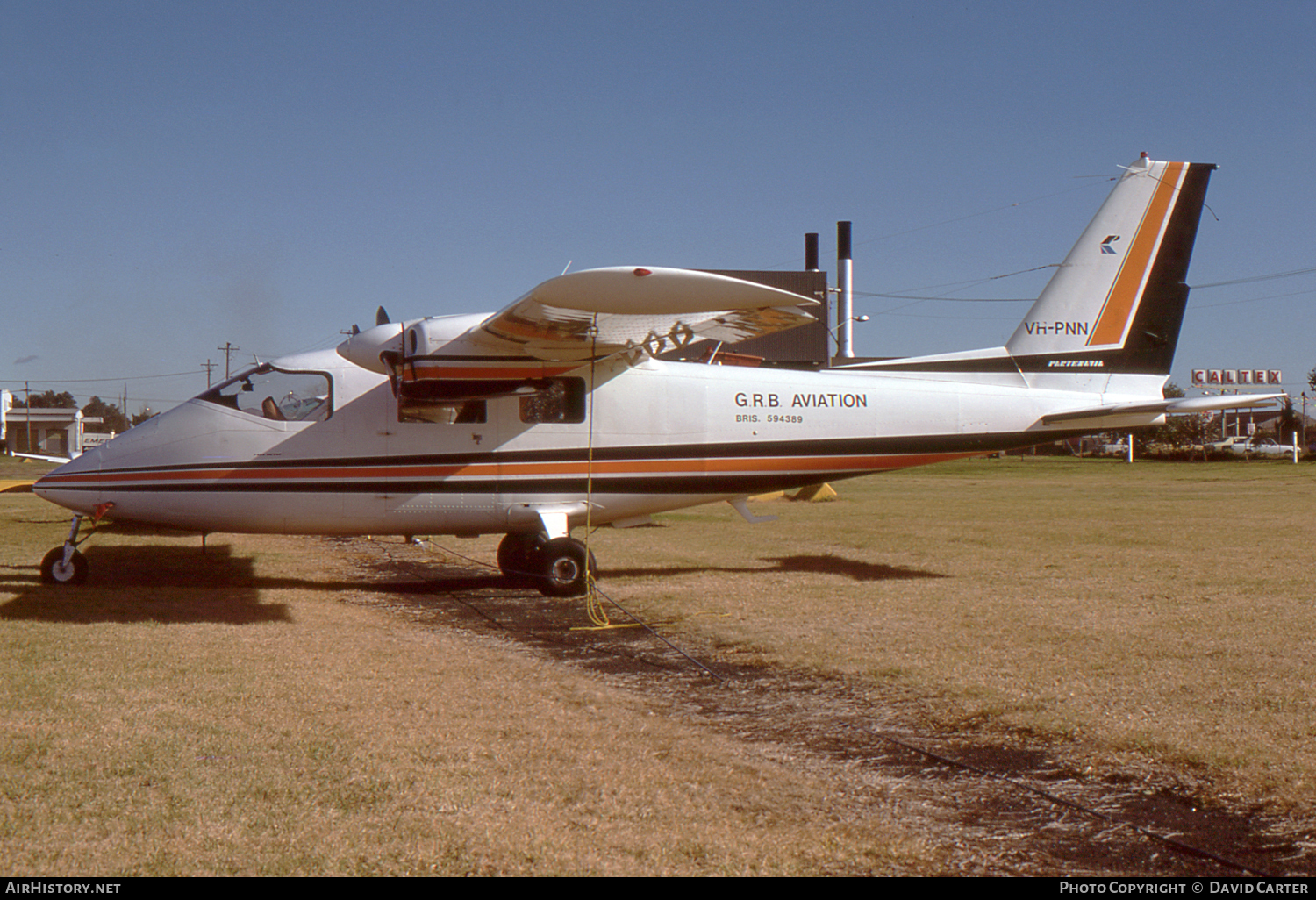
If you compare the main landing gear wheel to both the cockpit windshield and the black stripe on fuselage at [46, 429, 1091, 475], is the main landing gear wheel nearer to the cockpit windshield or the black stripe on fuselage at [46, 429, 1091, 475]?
the black stripe on fuselage at [46, 429, 1091, 475]

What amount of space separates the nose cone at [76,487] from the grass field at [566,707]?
102cm

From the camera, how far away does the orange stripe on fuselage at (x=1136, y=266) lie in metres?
13.1

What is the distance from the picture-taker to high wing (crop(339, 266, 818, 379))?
29.5 ft

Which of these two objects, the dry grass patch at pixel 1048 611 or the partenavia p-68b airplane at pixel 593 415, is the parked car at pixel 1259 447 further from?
the partenavia p-68b airplane at pixel 593 415

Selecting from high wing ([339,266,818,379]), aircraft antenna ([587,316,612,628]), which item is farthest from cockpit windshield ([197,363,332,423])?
aircraft antenna ([587,316,612,628])

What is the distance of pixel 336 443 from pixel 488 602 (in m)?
2.54

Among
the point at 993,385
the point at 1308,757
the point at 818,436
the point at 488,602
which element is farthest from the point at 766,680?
the point at 993,385

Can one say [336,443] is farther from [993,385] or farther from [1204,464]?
[1204,464]

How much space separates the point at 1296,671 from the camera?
7.16 meters

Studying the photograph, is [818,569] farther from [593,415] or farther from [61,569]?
[61,569]

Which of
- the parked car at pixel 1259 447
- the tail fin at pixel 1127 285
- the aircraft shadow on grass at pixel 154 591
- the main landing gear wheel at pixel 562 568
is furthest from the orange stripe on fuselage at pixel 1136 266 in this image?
the parked car at pixel 1259 447

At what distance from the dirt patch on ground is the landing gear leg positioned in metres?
6.20

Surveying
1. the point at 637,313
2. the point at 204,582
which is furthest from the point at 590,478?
the point at 204,582

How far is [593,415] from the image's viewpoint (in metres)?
12.2
